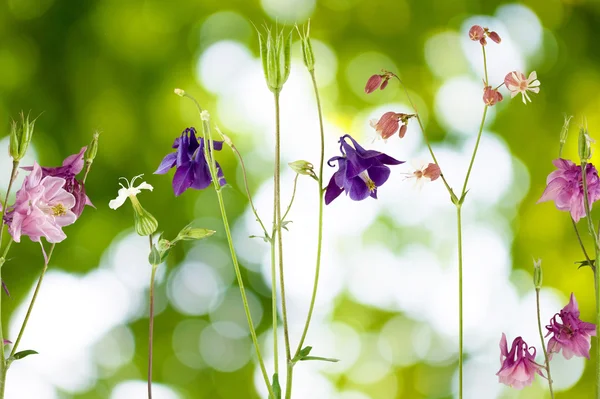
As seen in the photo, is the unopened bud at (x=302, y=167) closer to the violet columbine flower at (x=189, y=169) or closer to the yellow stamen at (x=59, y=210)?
the violet columbine flower at (x=189, y=169)

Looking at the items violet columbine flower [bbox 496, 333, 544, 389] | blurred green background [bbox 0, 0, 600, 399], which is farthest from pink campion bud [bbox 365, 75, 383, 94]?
blurred green background [bbox 0, 0, 600, 399]

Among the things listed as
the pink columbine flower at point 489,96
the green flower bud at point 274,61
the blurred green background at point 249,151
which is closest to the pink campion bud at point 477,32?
the pink columbine flower at point 489,96

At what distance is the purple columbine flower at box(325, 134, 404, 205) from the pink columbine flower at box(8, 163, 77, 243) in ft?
0.75

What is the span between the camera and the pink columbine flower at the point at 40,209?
1.94ft

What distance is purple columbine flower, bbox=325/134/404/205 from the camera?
0.65 meters

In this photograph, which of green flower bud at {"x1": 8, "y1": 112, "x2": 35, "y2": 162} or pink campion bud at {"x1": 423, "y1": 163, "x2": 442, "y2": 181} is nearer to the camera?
green flower bud at {"x1": 8, "y1": 112, "x2": 35, "y2": 162}

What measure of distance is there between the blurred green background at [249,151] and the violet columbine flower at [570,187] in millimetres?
774

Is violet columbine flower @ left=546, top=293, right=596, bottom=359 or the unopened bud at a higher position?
the unopened bud

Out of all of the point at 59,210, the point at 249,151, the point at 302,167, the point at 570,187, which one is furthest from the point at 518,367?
the point at 249,151

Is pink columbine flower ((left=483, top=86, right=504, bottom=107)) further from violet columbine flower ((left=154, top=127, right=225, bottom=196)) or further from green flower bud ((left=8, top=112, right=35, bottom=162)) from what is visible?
green flower bud ((left=8, top=112, right=35, bottom=162))

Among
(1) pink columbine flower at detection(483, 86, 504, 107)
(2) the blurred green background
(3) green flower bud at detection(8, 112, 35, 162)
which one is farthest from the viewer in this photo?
(2) the blurred green background

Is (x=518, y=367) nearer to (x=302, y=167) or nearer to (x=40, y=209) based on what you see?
(x=302, y=167)

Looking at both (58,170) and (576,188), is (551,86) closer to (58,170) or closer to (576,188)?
(576,188)

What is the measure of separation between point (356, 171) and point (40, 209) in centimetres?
27
